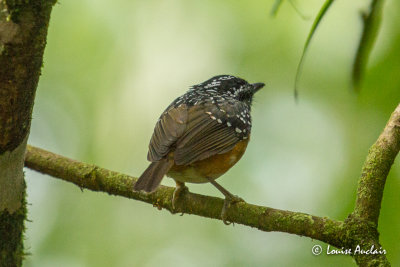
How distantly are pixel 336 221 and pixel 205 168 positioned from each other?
137cm

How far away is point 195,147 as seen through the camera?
13.9 feet

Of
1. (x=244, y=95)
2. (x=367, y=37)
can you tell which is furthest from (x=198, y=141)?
(x=367, y=37)

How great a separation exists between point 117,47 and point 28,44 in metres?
5.70

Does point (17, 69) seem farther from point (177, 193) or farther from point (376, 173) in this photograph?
point (376, 173)

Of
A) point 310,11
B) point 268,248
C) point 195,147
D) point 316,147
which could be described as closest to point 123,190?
point 195,147

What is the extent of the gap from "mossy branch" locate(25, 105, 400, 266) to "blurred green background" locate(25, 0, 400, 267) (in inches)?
110

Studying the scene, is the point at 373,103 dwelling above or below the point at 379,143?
above

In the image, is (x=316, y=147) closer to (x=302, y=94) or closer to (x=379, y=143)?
(x=302, y=94)

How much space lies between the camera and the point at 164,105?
320 inches

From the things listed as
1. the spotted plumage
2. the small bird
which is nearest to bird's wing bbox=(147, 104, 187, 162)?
the small bird

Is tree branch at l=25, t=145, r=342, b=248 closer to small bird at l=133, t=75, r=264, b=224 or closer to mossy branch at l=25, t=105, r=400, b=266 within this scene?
mossy branch at l=25, t=105, r=400, b=266

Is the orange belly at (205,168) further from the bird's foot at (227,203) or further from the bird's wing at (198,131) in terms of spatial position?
the bird's foot at (227,203)

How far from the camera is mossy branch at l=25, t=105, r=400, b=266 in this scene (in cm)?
311

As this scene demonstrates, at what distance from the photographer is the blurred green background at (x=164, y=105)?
22.6 ft
